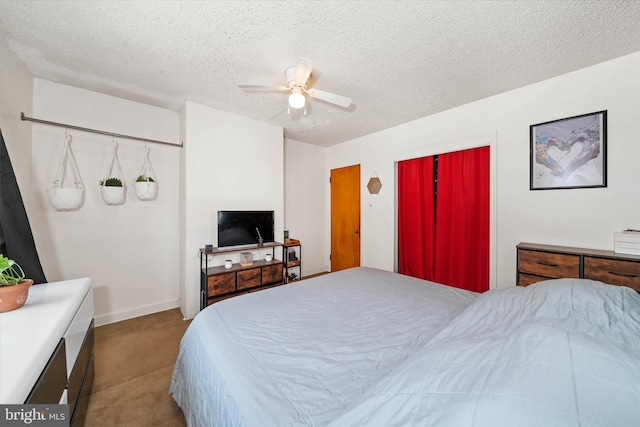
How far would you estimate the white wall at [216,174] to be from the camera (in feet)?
9.16

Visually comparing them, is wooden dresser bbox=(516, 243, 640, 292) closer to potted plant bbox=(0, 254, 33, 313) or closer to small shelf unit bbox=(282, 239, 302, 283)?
small shelf unit bbox=(282, 239, 302, 283)

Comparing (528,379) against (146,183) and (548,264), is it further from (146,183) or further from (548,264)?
(146,183)

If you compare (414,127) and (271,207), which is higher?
(414,127)

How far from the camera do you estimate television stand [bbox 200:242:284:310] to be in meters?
2.62

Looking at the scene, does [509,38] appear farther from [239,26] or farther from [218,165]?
[218,165]

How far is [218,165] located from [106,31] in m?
1.50

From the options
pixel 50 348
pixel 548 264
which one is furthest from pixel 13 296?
pixel 548 264

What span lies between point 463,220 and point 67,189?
4.31 metres

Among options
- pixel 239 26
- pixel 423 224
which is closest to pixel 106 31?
pixel 239 26

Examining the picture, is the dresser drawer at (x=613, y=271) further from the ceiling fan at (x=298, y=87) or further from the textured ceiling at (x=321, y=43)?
the ceiling fan at (x=298, y=87)

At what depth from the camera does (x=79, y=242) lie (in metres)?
2.50

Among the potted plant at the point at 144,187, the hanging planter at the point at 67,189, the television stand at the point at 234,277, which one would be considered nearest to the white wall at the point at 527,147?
the television stand at the point at 234,277

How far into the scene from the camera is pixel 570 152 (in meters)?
2.17

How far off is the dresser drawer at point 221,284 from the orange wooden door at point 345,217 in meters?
2.16
